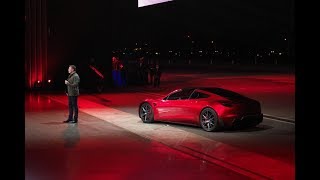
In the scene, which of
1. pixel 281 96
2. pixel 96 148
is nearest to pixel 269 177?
pixel 96 148

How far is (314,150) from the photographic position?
263cm

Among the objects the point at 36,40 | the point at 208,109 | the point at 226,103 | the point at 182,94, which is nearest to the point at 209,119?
the point at 208,109

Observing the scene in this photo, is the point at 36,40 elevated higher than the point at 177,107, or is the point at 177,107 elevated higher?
the point at 36,40

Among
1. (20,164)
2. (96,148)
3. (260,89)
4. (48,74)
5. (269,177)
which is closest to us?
(20,164)

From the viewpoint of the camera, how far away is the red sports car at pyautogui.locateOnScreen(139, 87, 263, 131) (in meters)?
14.8

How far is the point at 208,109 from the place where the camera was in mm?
15102

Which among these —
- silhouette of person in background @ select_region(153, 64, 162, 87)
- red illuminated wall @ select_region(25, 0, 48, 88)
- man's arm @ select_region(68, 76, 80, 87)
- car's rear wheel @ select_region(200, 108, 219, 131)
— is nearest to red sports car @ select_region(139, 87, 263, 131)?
car's rear wheel @ select_region(200, 108, 219, 131)

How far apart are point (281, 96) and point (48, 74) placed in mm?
14464

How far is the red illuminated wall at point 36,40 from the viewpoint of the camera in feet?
104

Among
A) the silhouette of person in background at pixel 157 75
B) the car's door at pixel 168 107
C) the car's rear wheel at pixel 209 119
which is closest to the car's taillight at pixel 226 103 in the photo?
the car's rear wheel at pixel 209 119

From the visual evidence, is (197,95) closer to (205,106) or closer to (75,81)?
(205,106)

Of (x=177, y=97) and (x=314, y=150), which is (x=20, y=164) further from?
(x=177, y=97)

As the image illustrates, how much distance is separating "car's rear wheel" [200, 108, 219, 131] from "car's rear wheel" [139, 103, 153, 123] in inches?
88.8

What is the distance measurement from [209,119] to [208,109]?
29 centimetres
